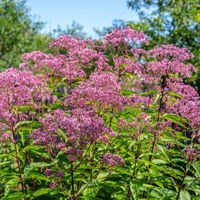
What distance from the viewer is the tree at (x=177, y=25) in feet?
48.0

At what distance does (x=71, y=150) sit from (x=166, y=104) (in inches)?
123

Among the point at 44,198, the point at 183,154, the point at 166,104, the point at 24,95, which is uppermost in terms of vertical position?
the point at 24,95

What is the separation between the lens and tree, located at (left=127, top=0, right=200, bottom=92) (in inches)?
576

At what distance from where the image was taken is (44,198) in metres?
5.60

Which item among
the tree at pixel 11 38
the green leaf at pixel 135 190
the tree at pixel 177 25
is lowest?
the green leaf at pixel 135 190

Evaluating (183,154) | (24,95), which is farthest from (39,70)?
(183,154)

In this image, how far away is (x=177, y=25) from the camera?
16766 mm

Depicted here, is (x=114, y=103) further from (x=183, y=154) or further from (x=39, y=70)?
(x=39, y=70)

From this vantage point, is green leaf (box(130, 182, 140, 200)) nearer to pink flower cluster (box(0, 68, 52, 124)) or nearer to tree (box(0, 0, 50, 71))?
pink flower cluster (box(0, 68, 52, 124))

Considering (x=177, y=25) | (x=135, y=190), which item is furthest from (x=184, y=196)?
(x=177, y=25)

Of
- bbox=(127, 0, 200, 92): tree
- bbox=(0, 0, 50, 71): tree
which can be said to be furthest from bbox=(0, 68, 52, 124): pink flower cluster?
bbox=(0, 0, 50, 71): tree

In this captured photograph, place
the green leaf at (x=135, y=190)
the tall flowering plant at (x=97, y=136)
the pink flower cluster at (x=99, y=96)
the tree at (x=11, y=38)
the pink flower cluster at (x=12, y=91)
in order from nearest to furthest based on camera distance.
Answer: the tall flowering plant at (x=97, y=136)
the green leaf at (x=135, y=190)
the pink flower cluster at (x=12, y=91)
the pink flower cluster at (x=99, y=96)
the tree at (x=11, y=38)

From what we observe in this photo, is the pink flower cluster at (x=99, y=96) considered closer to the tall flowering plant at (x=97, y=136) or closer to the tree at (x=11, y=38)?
the tall flowering plant at (x=97, y=136)

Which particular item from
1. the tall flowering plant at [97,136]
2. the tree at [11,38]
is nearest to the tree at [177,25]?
the tall flowering plant at [97,136]
